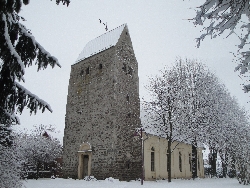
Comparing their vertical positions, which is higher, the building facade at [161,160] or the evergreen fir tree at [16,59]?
the evergreen fir tree at [16,59]

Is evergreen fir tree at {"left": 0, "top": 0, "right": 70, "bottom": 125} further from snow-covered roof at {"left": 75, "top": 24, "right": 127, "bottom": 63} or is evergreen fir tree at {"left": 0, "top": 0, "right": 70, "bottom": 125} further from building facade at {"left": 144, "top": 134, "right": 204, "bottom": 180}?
snow-covered roof at {"left": 75, "top": 24, "right": 127, "bottom": 63}

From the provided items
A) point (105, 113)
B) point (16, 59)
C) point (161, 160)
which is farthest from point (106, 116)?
point (16, 59)

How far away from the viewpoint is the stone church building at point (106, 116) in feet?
61.0

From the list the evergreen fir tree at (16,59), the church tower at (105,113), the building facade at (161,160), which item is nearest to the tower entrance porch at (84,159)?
the church tower at (105,113)

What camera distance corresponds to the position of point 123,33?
77.4ft

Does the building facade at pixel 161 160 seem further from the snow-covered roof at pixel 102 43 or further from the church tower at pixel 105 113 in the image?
the snow-covered roof at pixel 102 43

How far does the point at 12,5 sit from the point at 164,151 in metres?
22.4

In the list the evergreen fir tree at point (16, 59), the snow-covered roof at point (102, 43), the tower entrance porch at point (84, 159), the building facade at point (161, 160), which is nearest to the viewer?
the evergreen fir tree at point (16, 59)

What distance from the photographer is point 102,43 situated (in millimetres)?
24438

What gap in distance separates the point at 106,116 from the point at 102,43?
950 centimetres

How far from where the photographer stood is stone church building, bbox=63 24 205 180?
1858cm

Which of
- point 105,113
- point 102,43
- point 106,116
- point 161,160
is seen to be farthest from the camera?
point 102,43

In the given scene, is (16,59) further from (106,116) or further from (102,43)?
(102,43)

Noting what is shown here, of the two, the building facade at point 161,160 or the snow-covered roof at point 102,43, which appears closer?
the building facade at point 161,160
